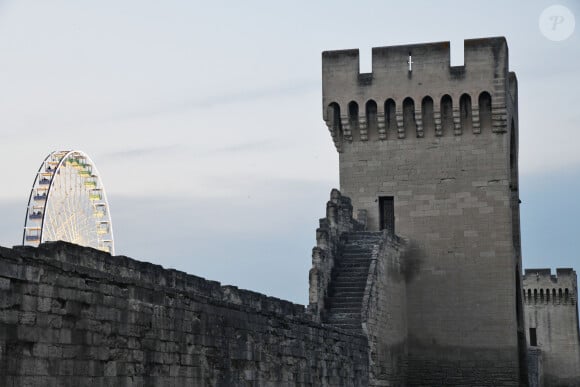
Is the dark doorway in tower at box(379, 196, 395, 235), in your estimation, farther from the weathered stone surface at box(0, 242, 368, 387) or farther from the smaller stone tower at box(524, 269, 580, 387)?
the smaller stone tower at box(524, 269, 580, 387)

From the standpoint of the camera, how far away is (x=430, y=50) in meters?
27.2

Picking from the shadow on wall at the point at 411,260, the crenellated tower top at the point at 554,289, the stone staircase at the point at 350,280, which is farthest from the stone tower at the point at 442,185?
the crenellated tower top at the point at 554,289

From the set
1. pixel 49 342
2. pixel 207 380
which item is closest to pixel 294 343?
pixel 207 380

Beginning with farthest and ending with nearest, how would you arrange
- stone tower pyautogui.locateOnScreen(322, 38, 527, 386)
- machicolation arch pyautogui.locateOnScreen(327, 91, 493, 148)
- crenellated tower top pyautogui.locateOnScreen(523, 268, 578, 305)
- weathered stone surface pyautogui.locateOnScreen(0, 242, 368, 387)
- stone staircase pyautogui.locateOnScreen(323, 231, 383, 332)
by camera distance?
1. crenellated tower top pyautogui.locateOnScreen(523, 268, 578, 305)
2. machicolation arch pyautogui.locateOnScreen(327, 91, 493, 148)
3. stone tower pyautogui.locateOnScreen(322, 38, 527, 386)
4. stone staircase pyautogui.locateOnScreen(323, 231, 383, 332)
5. weathered stone surface pyautogui.locateOnScreen(0, 242, 368, 387)

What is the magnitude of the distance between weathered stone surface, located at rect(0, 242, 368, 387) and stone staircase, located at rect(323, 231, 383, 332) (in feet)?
17.7

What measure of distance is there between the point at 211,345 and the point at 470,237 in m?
14.3

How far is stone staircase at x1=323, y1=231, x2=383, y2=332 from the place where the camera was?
22.6m

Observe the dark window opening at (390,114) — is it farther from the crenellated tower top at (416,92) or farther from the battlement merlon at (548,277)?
the battlement merlon at (548,277)

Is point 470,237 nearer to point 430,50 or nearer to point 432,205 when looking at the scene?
point 432,205

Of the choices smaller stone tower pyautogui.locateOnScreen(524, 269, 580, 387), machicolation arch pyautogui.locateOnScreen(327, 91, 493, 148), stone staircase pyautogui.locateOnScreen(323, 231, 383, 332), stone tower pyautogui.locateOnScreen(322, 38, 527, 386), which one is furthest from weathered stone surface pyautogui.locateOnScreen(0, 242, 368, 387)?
smaller stone tower pyautogui.locateOnScreen(524, 269, 580, 387)

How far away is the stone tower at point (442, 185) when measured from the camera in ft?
86.2

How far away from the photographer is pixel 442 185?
88.6 feet

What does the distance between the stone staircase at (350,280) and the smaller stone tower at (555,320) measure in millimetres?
32065

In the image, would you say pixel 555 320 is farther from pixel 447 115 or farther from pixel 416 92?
pixel 416 92
